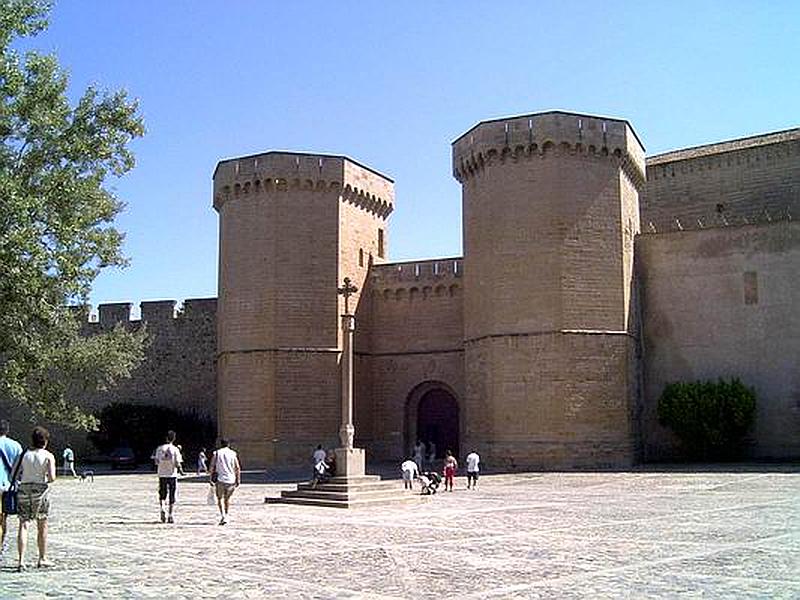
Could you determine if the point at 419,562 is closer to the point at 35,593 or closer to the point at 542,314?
the point at 35,593

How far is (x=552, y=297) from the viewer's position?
1099 inches

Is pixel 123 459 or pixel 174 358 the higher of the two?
pixel 174 358

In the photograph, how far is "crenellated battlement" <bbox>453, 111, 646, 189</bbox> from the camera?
94.0 ft

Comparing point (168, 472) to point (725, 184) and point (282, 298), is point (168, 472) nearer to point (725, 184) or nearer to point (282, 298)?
point (282, 298)

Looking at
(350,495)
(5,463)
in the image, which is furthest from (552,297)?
(5,463)

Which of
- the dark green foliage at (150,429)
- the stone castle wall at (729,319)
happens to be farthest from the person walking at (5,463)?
the dark green foliage at (150,429)

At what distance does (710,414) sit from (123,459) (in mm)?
20805

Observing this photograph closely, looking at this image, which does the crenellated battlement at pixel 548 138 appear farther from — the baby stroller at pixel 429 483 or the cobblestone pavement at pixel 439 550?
the cobblestone pavement at pixel 439 550

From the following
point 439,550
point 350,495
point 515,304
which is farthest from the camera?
point 515,304

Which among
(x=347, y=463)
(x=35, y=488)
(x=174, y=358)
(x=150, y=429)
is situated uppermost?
(x=174, y=358)

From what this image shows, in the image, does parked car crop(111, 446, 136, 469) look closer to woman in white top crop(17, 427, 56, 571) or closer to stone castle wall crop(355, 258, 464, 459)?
stone castle wall crop(355, 258, 464, 459)

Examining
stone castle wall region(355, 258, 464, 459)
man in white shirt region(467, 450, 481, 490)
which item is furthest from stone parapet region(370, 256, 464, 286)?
man in white shirt region(467, 450, 481, 490)

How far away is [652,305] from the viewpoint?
100 feet

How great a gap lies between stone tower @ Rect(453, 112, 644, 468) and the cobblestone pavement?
8.56 metres
